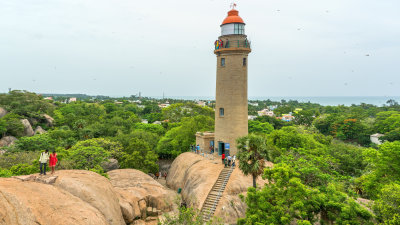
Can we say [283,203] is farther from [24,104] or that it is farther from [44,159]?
[24,104]

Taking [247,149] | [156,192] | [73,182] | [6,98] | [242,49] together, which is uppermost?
[242,49]

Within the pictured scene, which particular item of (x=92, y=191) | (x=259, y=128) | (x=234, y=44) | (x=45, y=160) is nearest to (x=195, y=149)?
(x=234, y=44)

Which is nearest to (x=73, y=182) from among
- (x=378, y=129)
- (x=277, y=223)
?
(x=277, y=223)

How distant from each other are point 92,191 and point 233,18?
21755 mm

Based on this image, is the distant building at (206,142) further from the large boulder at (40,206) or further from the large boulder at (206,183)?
the large boulder at (40,206)

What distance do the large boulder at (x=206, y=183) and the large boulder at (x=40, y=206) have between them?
945 cm

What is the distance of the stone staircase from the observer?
1721cm

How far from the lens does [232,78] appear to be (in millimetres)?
25406

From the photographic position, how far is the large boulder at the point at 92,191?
490 inches

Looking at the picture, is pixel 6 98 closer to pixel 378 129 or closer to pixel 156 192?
pixel 156 192

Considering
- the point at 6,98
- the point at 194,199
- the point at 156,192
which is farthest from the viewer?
the point at 6,98

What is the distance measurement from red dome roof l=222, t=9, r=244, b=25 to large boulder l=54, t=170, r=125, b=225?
67.3 feet

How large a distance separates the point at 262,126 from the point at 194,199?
119 feet

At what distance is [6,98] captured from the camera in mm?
50688
